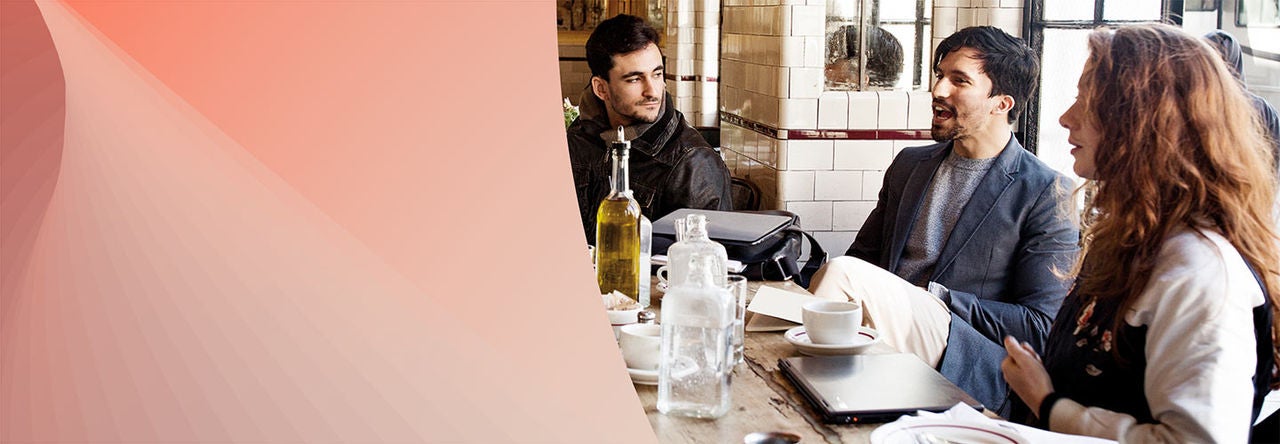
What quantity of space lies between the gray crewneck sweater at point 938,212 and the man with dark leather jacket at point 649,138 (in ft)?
2.02

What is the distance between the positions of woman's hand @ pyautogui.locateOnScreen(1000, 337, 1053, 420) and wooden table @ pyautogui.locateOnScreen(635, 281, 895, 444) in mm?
355

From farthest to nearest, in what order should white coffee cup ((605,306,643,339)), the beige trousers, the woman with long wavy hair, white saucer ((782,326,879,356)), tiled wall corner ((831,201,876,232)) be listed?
tiled wall corner ((831,201,876,232)) → the beige trousers → white coffee cup ((605,306,643,339)) → white saucer ((782,326,879,356)) → the woman with long wavy hair

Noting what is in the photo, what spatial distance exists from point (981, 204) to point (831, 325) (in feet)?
4.04

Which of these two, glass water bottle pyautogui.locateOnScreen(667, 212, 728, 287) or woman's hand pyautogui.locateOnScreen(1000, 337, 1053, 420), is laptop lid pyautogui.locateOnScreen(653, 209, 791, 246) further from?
woman's hand pyautogui.locateOnScreen(1000, 337, 1053, 420)

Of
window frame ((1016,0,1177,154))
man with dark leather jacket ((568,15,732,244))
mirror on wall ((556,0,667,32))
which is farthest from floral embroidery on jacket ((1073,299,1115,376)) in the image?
mirror on wall ((556,0,667,32))

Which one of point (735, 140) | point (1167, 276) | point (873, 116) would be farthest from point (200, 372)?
point (735, 140)

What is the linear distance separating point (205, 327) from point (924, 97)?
3.58 metres

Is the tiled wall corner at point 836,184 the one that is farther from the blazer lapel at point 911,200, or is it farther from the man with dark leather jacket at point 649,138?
the blazer lapel at point 911,200

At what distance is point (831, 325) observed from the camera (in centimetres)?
202

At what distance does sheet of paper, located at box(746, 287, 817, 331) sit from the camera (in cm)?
222

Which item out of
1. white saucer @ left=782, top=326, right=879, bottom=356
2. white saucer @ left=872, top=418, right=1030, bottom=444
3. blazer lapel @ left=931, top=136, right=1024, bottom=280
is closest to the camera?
white saucer @ left=872, top=418, right=1030, bottom=444

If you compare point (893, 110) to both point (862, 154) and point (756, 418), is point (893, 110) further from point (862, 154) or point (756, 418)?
point (756, 418)

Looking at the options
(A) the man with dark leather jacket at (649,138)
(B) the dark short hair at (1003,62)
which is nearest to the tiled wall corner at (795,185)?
(A) the man with dark leather jacket at (649,138)

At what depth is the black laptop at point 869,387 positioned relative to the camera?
1.65 metres
